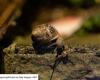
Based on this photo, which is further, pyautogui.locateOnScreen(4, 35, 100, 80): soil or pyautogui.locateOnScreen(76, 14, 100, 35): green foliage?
pyautogui.locateOnScreen(76, 14, 100, 35): green foliage

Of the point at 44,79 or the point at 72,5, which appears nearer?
the point at 44,79

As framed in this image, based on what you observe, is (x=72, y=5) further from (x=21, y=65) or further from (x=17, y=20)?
(x=21, y=65)

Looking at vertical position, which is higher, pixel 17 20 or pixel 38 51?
pixel 17 20

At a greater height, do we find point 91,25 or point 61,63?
point 91,25

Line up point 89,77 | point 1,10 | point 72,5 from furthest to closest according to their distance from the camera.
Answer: point 72,5 < point 1,10 < point 89,77

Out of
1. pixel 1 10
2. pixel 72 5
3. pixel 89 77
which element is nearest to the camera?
pixel 89 77

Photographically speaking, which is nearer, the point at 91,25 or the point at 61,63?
the point at 61,63

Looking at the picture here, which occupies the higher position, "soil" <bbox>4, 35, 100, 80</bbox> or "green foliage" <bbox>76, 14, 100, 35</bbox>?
"green foliage" <bbox>76, 14, 100, 35</bbox>

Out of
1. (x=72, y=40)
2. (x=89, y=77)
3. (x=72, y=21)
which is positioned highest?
(x=72, y=21)

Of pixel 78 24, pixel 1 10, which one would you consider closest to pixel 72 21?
pixel 78 24

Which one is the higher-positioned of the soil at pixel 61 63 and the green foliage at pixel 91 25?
the green foliage at pixel 91 25

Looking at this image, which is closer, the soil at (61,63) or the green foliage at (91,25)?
the soil at (61,63)
